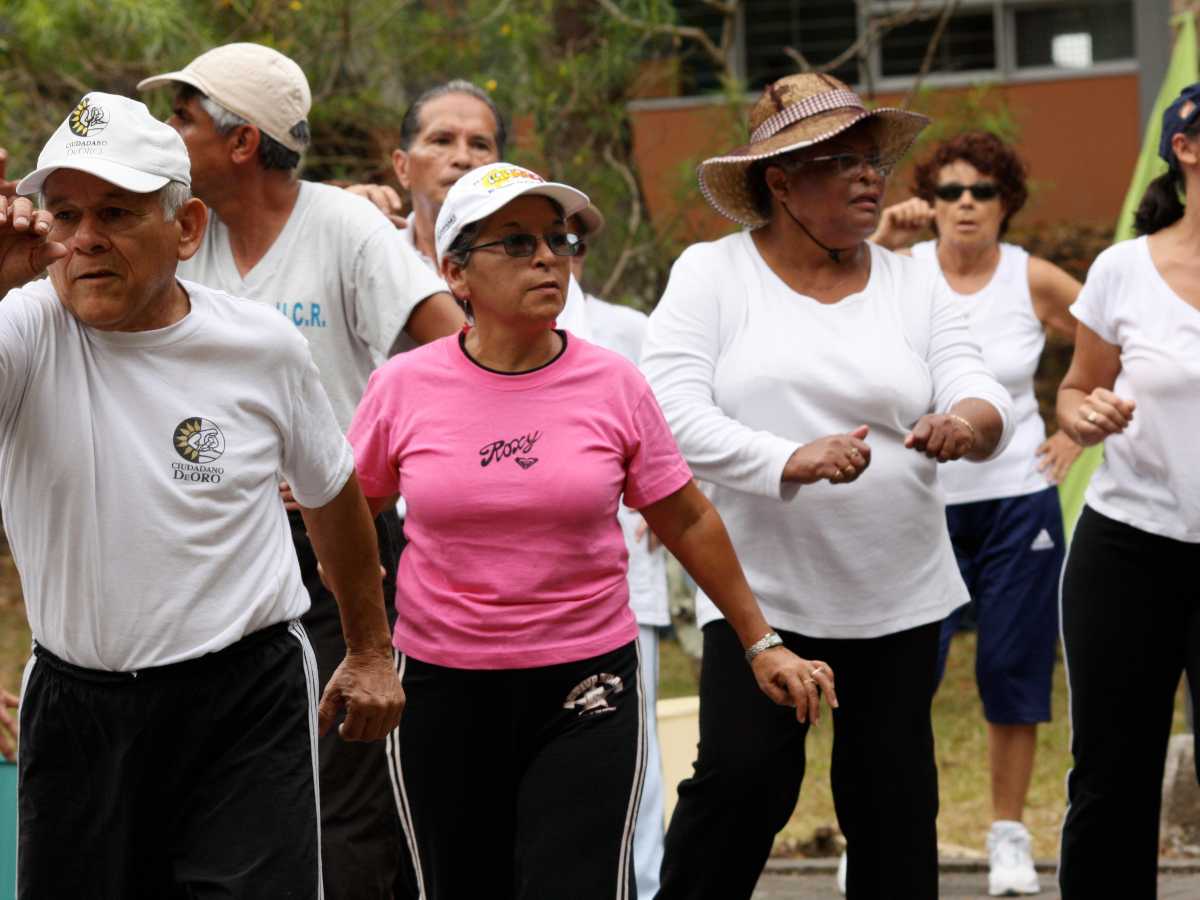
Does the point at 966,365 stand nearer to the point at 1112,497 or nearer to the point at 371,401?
the point at 1112,497

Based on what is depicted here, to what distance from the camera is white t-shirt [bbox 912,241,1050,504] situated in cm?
711

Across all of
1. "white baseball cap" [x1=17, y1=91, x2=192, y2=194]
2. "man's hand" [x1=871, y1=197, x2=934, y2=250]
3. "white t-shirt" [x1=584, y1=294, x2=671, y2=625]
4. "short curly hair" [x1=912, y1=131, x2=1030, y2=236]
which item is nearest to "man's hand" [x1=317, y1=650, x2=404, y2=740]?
"white baseball cap" [x1=17, y1=91, x2=192, y2=194]

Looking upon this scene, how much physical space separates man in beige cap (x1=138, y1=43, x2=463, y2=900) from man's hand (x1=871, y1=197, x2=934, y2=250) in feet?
7.04

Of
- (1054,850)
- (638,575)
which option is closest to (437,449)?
(638,575)

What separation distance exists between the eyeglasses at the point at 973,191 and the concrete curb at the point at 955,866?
7.85 feet

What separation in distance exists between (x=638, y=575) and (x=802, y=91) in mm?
1983

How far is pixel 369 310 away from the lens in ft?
17.0

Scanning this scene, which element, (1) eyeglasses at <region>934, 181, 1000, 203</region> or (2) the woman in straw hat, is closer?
(2) the woman in straw hat

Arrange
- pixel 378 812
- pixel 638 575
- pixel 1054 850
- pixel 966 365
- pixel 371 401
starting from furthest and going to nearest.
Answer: pixel 1054 850, pixel 638 575, pixel 378 812, pixel 966 365, pixel 371 401

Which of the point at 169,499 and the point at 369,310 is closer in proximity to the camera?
the point at 169,499

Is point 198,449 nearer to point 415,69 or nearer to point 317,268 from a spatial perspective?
point 317,268

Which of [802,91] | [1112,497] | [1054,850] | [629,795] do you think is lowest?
[1054,850]

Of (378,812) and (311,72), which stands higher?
(311,72)

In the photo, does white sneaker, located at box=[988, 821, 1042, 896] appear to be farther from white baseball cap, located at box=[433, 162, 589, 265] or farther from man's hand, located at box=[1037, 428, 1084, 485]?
white baseball cap, located at box=[433, 162, 589, 265]
